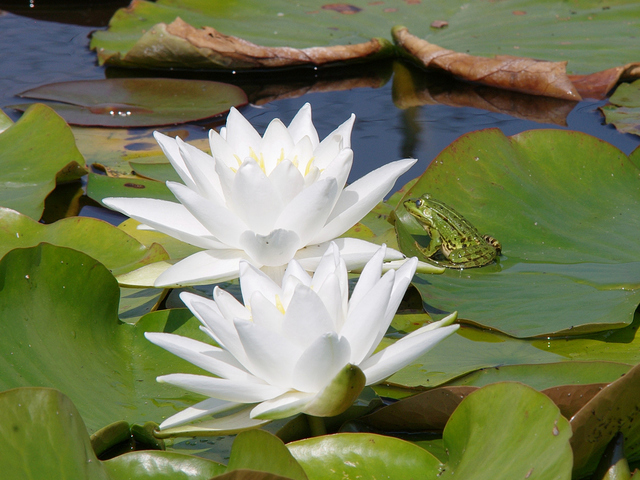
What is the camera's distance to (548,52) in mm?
3879

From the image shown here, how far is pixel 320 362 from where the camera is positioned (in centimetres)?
103

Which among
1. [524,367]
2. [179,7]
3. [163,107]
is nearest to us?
[524,367]

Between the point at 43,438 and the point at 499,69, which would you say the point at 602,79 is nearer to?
the point at 499,69

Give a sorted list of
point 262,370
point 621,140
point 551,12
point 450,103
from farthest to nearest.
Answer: point 551,12 < point 450,103 < point 621,140 < point 262,370

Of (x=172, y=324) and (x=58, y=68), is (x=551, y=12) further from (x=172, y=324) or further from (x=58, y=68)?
(x=172, y=324)

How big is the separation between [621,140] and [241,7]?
3067 mm

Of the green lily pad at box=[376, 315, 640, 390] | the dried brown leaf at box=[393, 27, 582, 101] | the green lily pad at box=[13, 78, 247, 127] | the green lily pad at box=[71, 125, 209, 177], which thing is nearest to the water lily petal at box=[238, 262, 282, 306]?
the green lily pad at box=[376, 315, 640, 390]

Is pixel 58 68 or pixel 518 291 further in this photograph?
pixel 58 68

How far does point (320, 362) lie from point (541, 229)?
1359 mm

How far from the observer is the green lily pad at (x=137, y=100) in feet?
10.9

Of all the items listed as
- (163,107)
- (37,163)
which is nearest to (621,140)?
(163,107)

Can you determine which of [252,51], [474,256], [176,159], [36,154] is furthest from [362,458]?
[252,51]

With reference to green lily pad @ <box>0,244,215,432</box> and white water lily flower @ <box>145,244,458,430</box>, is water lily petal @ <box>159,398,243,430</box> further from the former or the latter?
green lily pad @ <box>0,244,215,432</box>

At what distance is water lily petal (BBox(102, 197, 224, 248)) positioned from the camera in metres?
1.43
